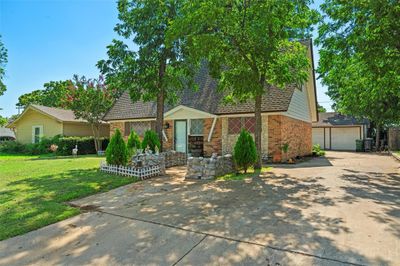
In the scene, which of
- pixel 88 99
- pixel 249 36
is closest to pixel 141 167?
pixel 249 36

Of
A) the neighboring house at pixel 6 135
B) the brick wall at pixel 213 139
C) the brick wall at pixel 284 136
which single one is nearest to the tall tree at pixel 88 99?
the brick wall at pixel 213 139

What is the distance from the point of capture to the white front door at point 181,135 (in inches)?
637

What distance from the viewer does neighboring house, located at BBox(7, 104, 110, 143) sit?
23.4m

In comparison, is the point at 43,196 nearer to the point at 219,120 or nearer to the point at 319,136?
the point at 219,120

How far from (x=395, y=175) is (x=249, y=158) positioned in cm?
521

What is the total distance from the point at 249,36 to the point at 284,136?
6.68 m

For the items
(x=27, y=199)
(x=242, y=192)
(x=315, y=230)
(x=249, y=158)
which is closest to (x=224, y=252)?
(x=315, y=230)

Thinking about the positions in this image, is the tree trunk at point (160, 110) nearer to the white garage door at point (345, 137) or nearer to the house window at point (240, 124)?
the house window at point (240, 124)

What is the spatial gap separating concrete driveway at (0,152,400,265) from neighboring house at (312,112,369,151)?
910 inches

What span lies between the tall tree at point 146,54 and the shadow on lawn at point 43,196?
4510 millimetres

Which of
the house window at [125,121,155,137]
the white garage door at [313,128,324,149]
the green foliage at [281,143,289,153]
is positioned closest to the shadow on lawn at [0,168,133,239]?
the house window at [125,121,155,137]

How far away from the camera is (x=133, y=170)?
9.24 m

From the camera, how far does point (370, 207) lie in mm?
5469

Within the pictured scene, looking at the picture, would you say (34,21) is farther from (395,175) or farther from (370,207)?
(395,175)
